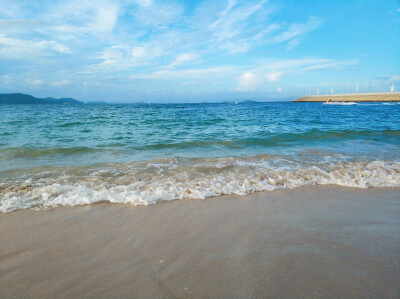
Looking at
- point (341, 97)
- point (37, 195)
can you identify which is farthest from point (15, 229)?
point (341, 97)

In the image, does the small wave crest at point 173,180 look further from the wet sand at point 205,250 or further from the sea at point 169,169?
the wet sand at point 205,250

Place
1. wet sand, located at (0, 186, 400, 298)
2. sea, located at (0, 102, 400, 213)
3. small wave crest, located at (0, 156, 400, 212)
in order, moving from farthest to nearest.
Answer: sea, located at (0, 102, 400, 213) → small wave crest, located at (0, 156, 400, 212) → wet sand, located at (0, 186, 400, 298)

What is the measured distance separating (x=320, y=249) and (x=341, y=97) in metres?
129

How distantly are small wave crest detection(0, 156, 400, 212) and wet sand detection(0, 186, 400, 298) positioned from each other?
0.42 m

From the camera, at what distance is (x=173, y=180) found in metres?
5.49

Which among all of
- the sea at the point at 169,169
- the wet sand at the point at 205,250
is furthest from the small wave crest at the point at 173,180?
the wet sand at the point at 205,250

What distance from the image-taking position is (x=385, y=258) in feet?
8.34

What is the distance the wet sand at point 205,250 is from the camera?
7.08 ft

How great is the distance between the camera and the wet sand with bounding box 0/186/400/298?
85.0 inches

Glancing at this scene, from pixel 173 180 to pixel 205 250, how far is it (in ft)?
9.40

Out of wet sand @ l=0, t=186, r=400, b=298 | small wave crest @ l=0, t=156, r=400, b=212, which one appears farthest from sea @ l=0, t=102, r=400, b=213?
wet sand @ l=0, t=186, r=400, b=298

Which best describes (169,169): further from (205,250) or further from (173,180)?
(205,250)

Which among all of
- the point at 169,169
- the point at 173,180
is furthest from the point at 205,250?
the point at 169,169

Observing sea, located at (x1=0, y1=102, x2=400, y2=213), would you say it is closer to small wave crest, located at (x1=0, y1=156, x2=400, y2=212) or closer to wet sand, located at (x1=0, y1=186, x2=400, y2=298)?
small wave crest, located at (x1=0, y1=156, x2=400, y2=212)
